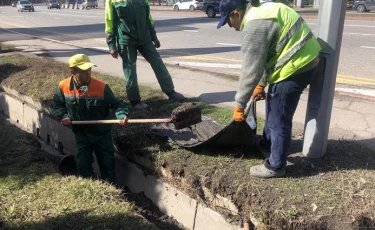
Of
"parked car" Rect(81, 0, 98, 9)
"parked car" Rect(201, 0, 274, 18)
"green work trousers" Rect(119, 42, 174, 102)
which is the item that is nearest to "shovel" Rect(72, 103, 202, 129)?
"green work trousers" Rect(119, 42, 174, 102)

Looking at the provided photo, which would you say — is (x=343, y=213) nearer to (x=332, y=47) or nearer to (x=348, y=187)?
(x=348, y=187)

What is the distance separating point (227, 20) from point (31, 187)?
8.04 ft

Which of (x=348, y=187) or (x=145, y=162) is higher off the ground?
(x=348, y=187)

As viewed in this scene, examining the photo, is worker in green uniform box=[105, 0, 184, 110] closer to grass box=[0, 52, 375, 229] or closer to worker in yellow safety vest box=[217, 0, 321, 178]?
grass box=[0, 52, 375, 229]

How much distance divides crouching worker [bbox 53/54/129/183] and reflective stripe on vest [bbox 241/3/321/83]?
1.75 m

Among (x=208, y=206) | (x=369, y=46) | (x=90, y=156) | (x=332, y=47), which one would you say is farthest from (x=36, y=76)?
(x=369, y=46)

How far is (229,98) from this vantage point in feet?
20.2

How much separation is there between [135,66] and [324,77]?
272cm

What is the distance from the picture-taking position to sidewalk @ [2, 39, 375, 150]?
15.3 ft

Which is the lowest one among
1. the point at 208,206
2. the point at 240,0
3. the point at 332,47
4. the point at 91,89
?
the point at 208,206

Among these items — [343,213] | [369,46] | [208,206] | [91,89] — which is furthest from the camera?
[369,46]

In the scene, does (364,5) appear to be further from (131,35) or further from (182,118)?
(182,118)

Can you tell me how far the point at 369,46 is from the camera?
34.8 ft

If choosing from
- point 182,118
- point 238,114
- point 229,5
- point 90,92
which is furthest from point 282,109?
point 90,92
